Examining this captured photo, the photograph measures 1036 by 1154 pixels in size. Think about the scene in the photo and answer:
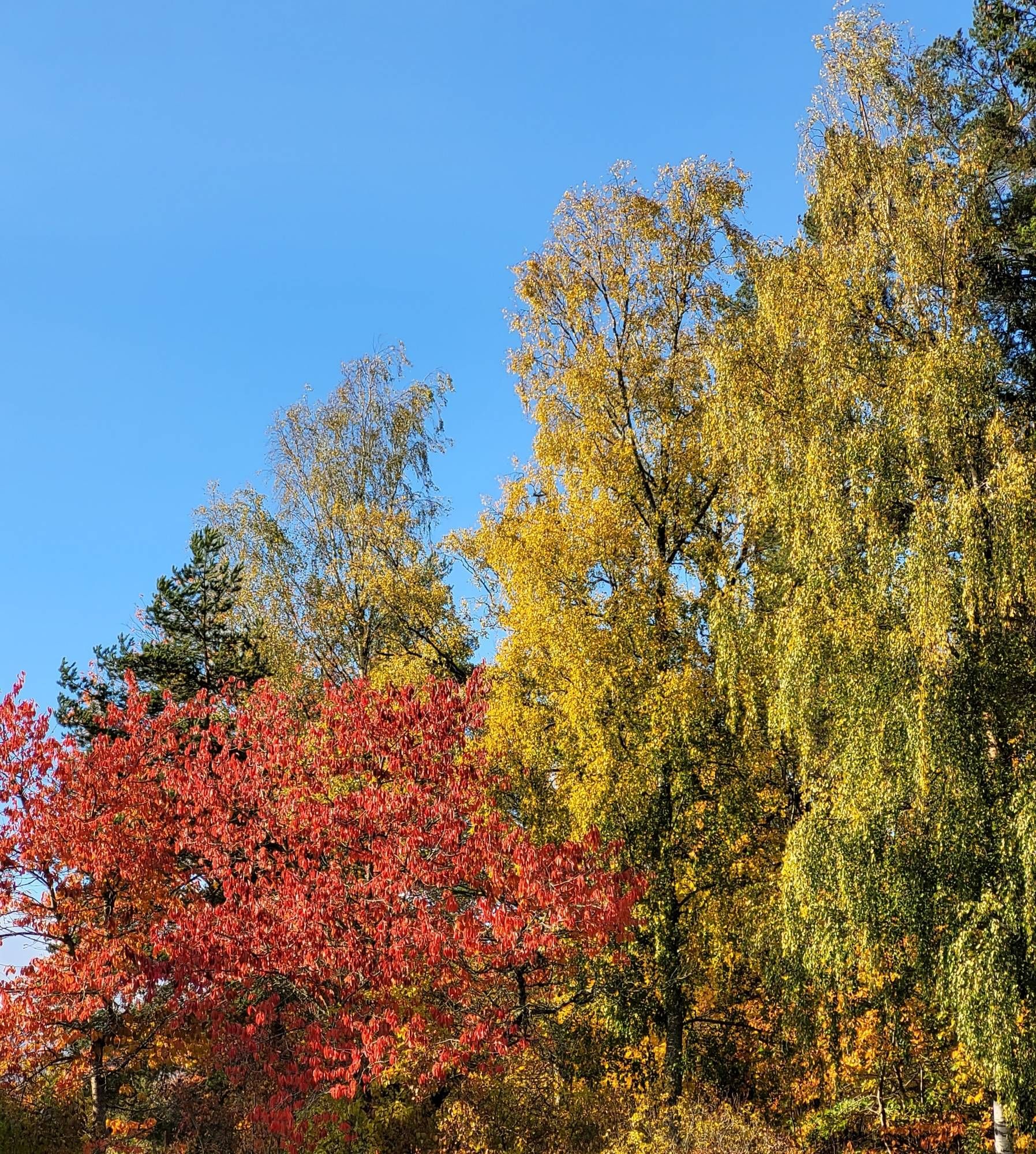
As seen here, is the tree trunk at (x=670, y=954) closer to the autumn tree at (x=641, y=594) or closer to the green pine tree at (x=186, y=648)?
the autumn tree at (x=641, y=594)

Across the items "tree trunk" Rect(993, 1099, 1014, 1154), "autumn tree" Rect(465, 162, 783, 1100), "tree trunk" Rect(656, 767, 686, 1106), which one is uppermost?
"autumn tree" Rect(465, 162, 783, 1100)

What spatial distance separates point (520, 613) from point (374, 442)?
13.6 metres

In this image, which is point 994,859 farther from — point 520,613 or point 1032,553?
point 520,613

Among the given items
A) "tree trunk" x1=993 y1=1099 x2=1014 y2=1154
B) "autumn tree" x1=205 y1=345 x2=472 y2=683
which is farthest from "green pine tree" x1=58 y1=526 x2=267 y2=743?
"tree trunk" x1=993 y1=1099 x2=1014 y2=1154

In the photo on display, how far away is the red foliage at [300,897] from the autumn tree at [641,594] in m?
1.18

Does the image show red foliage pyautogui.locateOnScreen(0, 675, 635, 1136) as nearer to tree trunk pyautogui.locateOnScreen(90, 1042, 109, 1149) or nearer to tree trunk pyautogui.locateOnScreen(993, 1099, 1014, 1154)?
tree trunk pyautogui.locateOnScreen(90, 1042, 109, 1149)

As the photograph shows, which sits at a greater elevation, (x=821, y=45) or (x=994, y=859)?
(x=821, y=45)

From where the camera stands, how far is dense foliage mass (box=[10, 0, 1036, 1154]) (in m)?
→ 11.6

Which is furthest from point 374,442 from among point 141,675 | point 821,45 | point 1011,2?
point 1011,2

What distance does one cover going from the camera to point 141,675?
23.2m

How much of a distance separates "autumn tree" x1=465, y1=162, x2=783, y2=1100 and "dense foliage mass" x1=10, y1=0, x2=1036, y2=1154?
0.23ft

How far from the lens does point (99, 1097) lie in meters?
15.0

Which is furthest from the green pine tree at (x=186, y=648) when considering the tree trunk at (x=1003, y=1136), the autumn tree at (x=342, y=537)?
the tree trunk at (x=1003, y=1136)

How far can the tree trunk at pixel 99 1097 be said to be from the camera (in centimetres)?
1473
